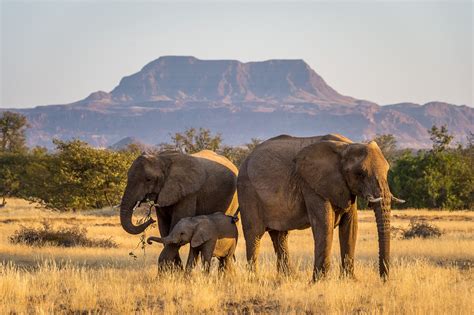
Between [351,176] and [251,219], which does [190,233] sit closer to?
[251,219]

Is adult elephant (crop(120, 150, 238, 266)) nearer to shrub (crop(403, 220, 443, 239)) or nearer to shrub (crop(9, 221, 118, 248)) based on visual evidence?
shrub (crop(9, 221, 118, 248))

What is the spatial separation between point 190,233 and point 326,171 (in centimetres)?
292

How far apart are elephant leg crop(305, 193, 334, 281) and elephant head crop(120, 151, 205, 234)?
2.71m

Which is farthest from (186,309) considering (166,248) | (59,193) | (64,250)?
(59,193)

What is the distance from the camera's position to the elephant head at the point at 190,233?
15.9 meters

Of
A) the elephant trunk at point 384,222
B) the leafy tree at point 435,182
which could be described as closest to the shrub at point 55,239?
the elephant trunk at point 384,222

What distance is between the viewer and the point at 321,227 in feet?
50.0

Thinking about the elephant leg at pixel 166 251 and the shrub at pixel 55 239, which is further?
Answer: the shrub at pixel 55 239

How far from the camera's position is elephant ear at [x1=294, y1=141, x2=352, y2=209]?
596 inches

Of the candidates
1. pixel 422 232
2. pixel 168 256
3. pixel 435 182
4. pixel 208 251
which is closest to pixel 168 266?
pixel 168 256

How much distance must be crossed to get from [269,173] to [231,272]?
2.17 metres

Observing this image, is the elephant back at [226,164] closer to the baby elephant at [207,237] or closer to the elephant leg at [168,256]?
the baby elephant at [207,237]

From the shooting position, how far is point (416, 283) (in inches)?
582

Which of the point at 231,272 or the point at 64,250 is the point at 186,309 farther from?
the point at 64,250
